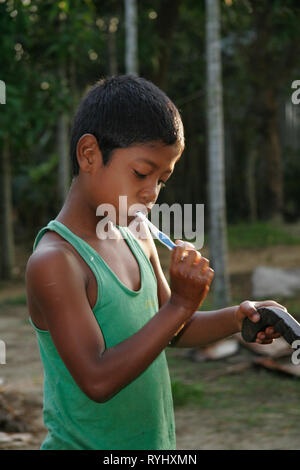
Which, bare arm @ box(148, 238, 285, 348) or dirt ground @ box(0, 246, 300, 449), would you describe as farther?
dirt ground @ box(0, 246, 300, 449)

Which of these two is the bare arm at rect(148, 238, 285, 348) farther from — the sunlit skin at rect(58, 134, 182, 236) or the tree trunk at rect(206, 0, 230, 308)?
the tree trunk at rect(206, 0, 230, 308)

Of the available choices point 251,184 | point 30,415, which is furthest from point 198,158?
point 30,415

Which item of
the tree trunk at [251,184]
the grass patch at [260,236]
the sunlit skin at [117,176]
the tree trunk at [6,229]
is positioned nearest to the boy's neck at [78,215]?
the sunlit skin at [117,176]

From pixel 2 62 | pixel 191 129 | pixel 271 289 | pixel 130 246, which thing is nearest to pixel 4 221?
pixel 2 62

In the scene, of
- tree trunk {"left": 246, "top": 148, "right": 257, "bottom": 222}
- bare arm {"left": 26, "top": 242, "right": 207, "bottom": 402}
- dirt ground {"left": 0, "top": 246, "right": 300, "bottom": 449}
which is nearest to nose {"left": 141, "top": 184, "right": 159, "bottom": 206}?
bare arm {"left": 26, "top": 242, "right": 207, "bottom": 402}

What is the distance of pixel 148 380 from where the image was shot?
144 centimetres

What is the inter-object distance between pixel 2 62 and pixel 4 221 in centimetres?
368

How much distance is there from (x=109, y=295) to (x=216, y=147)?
185 inches

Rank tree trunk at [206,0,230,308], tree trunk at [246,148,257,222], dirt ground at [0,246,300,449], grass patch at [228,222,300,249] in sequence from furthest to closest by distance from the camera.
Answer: tree trunk at [246,148,257,222]
grass patch at [228,222,300,249]
tree trunk at [206,0,230,308]
dirt ground at [0,246,300,449]

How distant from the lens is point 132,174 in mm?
1358

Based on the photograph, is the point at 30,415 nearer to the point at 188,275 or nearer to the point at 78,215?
the point at 78,215

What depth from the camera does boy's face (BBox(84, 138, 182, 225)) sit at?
1.35m
